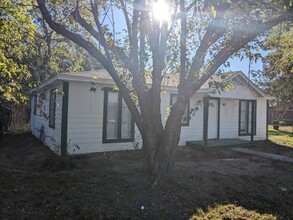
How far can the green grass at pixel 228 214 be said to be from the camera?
404 centimetres

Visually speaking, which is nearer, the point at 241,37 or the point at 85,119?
the point at 241,37

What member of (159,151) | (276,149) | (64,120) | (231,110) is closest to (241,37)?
(159,151)

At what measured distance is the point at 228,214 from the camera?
414 centimetres

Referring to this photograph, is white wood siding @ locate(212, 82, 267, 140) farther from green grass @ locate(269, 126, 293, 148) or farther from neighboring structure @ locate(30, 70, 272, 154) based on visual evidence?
green grass @ locate(269, 126, 293, 148)

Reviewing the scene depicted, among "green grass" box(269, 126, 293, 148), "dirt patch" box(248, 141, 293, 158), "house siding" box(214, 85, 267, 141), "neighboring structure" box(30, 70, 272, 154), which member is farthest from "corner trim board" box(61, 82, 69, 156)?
"green grass" box(269, 126, 293, 148)

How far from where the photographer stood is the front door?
12.5 meters

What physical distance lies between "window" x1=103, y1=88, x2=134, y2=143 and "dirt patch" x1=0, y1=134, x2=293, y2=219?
1509 millimetres

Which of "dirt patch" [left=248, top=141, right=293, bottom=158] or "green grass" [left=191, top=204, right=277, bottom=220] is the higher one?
"dirt patch" [left=248, top=141, right=293, bottom=158]

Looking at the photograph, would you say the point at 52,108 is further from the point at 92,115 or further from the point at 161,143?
the point at 161,143

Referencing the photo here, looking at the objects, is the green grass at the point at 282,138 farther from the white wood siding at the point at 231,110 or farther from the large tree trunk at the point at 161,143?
the large tree trunk at the point at 161,143

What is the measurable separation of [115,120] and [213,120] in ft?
18.1

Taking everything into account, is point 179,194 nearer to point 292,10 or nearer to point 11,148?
point 292,10

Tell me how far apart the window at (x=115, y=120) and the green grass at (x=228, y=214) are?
5.60 meters

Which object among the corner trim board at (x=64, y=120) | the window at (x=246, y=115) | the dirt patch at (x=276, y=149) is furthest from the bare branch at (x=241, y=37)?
the window at (x=246, y=115)
